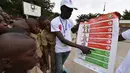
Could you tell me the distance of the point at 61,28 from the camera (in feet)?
14.3

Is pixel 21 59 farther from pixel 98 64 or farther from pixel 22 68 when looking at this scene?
pixel 98 64

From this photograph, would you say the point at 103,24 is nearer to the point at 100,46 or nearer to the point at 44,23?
the point at 100,46

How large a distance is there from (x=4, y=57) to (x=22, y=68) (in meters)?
0.16

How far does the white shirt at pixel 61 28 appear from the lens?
436 centimetres

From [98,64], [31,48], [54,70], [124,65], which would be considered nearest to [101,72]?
[98,64]

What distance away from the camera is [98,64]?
365 cm

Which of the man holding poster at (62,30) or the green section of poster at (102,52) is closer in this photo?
the green section of poster at (102,52)

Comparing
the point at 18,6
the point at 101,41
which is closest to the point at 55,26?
the point at 101,41

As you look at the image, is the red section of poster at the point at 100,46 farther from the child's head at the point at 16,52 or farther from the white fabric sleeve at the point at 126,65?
the child's head at the point at 16,52

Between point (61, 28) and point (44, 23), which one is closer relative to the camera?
point (61, 28)

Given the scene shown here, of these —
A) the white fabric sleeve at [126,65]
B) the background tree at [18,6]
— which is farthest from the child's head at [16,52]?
the background tree at [18,6]

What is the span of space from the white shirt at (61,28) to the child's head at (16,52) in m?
2.50

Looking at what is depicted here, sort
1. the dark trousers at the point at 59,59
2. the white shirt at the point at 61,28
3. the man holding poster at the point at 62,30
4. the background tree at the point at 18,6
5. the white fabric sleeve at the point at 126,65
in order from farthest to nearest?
the background tree at the point at 18,6 → the dark trousers at the point at 59,59 → the white shirt at the point at 61,28 → the man holding poster at the point at 62,30 → the white fabric sleeve at the point at 126,65

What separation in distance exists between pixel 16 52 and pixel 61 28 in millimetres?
2648
